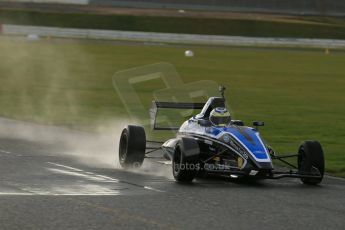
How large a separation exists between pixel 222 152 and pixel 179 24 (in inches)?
2576

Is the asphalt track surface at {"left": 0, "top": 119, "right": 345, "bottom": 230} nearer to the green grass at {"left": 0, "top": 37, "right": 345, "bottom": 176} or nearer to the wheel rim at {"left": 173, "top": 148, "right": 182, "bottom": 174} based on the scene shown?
the wheel rim at {"left": 173, "top": 148, "right": 182, "bottom": 174}

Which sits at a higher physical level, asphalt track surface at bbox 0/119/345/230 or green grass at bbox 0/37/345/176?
green grass at bbox 0/37/345/176

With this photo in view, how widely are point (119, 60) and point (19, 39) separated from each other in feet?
48.9

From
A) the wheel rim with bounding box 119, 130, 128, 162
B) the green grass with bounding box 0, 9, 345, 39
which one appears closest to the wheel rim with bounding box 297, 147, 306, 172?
the wheel rim with bounding box 119, 130, 128, 162

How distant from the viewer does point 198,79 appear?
38.7 meters

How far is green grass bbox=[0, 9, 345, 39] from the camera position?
76.2 metres

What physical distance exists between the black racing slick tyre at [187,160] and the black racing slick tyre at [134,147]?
131cm

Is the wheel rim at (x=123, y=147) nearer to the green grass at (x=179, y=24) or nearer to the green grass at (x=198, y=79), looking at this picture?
the green grass at (x=198, y=79)

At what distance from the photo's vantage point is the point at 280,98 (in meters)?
32.7

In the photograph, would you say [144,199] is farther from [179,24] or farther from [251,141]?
[179,24]

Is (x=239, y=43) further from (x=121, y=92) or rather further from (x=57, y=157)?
(x=57, y=157)

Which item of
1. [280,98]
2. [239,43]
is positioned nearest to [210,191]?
[280,98]

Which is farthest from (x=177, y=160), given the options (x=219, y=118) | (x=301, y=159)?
(x=301, y=159)

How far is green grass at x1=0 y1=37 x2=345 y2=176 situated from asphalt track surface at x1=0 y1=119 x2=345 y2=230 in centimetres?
315
